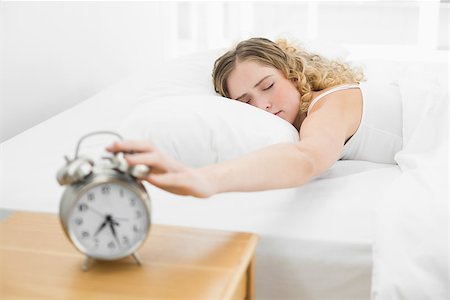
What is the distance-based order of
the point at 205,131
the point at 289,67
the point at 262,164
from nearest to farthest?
the point at 262,164 → the point at 205,131 → the point at 289,67

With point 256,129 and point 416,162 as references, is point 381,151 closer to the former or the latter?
point 416,162

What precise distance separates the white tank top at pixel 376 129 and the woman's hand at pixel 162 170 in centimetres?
71

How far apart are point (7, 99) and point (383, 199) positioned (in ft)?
3.70

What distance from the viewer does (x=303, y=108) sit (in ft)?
5.78

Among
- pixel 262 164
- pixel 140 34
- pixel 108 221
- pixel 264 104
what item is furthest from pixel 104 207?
pixel 140 34

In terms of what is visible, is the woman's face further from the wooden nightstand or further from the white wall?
the wooden nightstand

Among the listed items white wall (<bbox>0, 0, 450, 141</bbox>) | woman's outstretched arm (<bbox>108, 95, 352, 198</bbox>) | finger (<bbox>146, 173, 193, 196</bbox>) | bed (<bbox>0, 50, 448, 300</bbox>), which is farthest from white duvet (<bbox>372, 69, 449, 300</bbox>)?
white wall (<bbox>0, 0, 450, 141</bbox>)

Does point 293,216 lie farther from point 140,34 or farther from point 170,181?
point 140,34

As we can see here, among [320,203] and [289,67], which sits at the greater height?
[289,67]

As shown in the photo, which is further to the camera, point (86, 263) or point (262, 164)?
point (262, 164)

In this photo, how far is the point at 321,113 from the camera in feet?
5.13

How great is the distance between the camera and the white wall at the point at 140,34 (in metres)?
2.01

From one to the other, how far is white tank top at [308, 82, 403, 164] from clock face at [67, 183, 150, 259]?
81 centimetres

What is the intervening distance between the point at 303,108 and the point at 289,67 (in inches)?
5.2
